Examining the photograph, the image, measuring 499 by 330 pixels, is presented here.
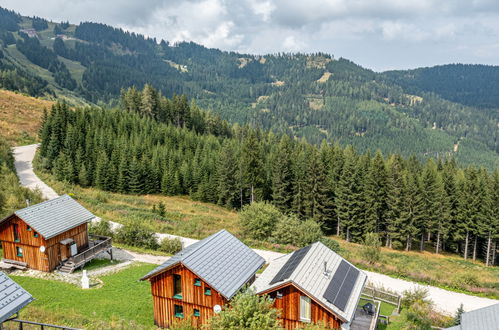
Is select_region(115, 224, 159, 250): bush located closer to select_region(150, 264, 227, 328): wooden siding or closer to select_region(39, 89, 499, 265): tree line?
select_region(150, 264, 227, 328): wooden siding

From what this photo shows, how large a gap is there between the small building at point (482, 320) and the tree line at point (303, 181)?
140ft

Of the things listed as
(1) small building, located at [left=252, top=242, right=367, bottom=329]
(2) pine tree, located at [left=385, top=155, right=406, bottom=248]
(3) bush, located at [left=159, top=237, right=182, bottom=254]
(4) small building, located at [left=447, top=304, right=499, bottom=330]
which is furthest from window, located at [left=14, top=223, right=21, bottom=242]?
(2) pine tree, located at [left=385, top=155, right=406, bottom=248]

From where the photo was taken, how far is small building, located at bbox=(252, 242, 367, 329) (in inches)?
783

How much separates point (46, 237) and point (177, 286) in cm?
1246

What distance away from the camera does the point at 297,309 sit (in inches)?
813

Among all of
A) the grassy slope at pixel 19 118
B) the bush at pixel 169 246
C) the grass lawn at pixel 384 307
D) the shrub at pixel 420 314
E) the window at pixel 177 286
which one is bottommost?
the grass lawn at pixel 384 307

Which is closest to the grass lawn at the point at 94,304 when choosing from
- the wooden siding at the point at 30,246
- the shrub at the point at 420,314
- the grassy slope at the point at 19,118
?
the wooden siding at the point at 30,246

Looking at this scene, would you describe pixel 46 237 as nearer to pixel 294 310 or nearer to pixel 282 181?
pixel 294 310

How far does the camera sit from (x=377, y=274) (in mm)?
36406

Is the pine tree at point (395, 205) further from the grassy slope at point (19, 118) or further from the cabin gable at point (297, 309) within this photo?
the grassy slope at point (19, 118)

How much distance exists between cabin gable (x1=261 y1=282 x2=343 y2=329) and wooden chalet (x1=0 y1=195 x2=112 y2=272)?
1810 cm

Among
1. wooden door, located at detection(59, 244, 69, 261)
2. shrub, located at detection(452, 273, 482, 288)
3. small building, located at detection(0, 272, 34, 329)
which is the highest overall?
small building, located at detection(0, 272, 34, 329)

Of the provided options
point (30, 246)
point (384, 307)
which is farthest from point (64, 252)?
point (384, 307)

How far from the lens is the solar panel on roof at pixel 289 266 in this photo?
21125 mm
